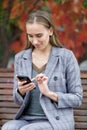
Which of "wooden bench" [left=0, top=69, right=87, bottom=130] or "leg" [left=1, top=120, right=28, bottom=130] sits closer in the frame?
"leg" [left=1, top=120, right=28, bottom=130]

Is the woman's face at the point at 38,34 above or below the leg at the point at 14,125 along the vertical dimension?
above

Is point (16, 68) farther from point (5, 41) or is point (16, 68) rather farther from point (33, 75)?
point (5, 41)

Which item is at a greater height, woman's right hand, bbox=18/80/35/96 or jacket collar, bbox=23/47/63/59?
jacket collar, bbox=23/47/63/59

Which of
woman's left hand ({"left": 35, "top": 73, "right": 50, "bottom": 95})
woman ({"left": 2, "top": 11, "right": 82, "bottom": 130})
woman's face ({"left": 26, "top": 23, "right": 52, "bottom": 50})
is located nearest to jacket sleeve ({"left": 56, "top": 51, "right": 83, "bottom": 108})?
woman ({"left": 2, "top": 11, "right": 82, "bottom": 130})

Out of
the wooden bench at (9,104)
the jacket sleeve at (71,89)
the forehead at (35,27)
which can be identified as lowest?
the wooden bench at (9,104)

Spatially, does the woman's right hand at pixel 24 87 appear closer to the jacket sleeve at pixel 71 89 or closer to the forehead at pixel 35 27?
the jacket sleeve at pixel 71 89

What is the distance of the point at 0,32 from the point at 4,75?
136 cm

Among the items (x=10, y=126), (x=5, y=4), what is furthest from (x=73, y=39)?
(x=10, y=126)

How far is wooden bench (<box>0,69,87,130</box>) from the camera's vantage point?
446 cm

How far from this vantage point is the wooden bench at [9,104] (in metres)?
4.46

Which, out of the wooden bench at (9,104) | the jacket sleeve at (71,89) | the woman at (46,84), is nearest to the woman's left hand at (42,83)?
the woman at (46,84)

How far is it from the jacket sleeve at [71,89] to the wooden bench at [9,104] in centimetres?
52

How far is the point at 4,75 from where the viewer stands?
15.3ft

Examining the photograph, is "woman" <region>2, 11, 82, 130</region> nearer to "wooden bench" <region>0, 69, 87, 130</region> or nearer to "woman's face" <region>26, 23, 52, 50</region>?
"woman's face" <region>26, 23, 52, 50</region>
